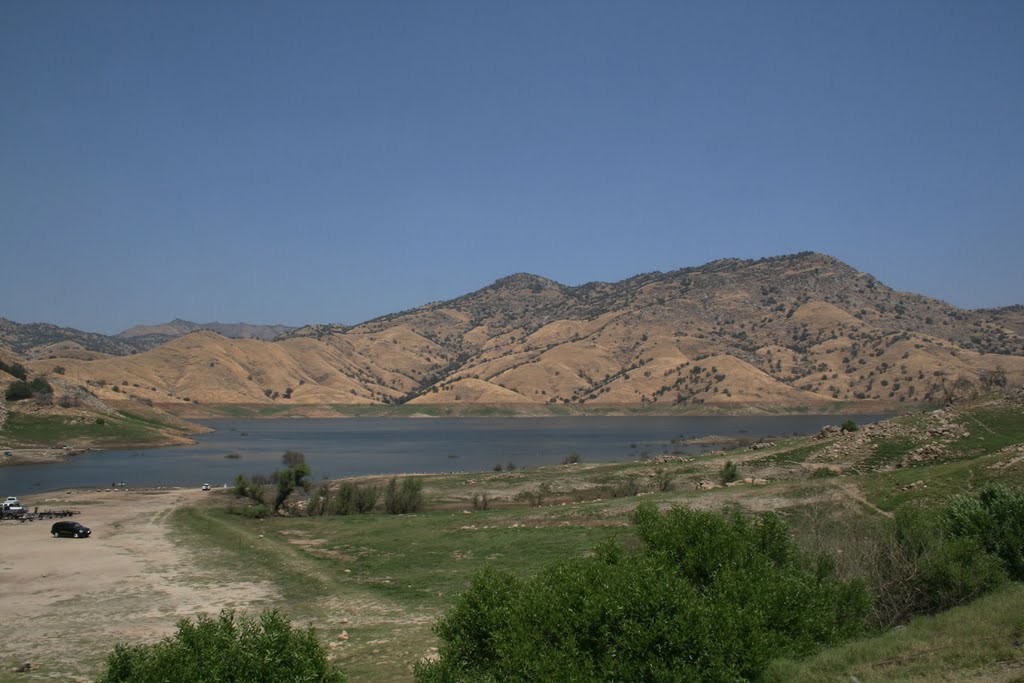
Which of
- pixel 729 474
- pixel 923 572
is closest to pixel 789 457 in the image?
pixel 729 474

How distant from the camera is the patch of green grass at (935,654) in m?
12.7

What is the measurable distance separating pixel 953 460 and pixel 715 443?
73.9 m

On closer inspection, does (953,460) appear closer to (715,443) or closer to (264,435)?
(715,443)

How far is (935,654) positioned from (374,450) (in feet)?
361

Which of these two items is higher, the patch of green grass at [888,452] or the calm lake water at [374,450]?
the patch of green grass at [888,452]

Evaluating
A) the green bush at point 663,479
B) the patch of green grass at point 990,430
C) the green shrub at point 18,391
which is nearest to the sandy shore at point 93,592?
the green bush at point 663,479

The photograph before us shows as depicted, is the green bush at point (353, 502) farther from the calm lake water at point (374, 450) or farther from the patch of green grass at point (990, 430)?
the patch of green grass at point (990, 430)

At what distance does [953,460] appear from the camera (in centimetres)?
3925

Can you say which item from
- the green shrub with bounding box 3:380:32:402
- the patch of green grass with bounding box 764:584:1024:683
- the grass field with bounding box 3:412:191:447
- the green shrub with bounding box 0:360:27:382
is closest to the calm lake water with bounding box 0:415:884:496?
the grass field with bounding box 3:412:191:447

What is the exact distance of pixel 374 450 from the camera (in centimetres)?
11856

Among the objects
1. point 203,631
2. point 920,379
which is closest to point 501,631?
point 203,631

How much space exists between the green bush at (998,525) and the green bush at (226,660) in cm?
1714

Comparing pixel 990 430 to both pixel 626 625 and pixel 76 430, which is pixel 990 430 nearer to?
pixel 626 625

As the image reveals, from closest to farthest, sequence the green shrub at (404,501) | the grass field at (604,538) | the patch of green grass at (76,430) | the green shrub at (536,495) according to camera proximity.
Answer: the grass field at (604,538), the green shrub at (404,501), the green shrub at (536,495), the patch of green grass at (76,430)
